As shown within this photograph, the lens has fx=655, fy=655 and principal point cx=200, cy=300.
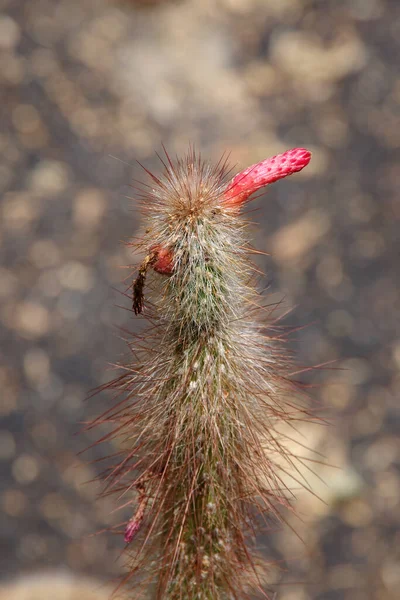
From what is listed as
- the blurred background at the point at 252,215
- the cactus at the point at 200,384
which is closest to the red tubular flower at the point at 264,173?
the cactus at the point at 200,384

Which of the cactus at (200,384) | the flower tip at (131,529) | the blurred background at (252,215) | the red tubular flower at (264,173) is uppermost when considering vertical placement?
the blurred background at (252,215)

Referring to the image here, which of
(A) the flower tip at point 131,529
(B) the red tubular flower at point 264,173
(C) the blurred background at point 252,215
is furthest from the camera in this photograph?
(C) the blurred background at point 252,215

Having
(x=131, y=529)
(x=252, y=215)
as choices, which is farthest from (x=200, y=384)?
(x=252, y=215)

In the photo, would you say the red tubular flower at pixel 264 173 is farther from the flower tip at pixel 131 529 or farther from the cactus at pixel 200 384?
the flower tip at pixel 131 529

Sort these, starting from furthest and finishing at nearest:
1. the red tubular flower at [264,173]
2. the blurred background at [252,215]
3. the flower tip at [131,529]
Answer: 1. the blurred background at [252,215]
2. the flower tip at [131,529]
3. the red tubular flower at [264,173]

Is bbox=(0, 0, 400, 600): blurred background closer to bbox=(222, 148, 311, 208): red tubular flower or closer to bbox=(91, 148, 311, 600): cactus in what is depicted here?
bbox=(91, 148, 311, 600): cactus

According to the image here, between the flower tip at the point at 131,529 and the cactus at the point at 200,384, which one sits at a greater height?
the cactus at the point at 200,384
